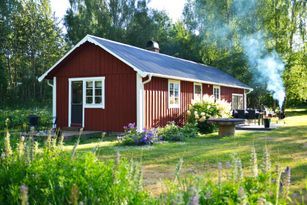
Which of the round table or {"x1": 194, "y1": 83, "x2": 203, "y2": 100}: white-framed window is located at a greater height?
{"x1": 194, "y1": 83, "x2": 203, "y2": 100}: white-framed window

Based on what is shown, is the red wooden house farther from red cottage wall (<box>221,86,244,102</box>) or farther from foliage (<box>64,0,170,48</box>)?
foliage (<box>64,0,170,48</box>)

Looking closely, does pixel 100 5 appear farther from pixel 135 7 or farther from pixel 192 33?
pixel 192 33

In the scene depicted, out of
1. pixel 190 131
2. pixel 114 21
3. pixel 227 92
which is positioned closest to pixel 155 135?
pixel 190 131

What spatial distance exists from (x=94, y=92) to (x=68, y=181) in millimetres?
11342

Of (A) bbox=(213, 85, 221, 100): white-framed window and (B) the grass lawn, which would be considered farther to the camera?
(A) bbox=(213, 85, 221, 100): white-framed window

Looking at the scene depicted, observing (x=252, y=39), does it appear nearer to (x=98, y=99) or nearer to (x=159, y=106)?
(x=159, y=106)

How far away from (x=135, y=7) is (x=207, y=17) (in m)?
8.63

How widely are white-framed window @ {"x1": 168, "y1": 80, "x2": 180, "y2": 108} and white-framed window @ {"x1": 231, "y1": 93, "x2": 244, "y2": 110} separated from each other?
6958mm

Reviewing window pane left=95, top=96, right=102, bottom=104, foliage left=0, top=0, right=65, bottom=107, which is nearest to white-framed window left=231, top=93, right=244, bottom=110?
window pane left=95, top=96, right=102, bottom=104

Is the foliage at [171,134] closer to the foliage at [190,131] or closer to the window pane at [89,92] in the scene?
the foliage at [190,131]

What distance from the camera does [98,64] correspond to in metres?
13.9

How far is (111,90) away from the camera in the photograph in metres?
13.6

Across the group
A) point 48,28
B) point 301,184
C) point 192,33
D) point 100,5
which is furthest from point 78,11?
point 301,184

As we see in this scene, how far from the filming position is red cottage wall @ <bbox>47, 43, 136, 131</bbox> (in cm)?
1326
